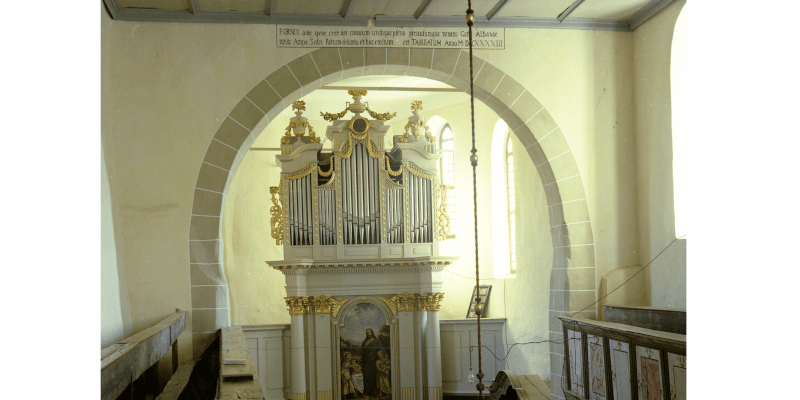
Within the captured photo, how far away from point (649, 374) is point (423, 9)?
13.1ft

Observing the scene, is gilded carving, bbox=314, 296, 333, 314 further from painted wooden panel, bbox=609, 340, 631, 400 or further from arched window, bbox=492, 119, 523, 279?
painted wooden panel, bbox=609, 340, 631, 400

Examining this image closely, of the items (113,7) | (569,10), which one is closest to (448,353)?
(569,10)

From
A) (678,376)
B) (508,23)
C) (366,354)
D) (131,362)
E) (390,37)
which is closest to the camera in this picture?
(131,362)

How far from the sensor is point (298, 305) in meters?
9.51

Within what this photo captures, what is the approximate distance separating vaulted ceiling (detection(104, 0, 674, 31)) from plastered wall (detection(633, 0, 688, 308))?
0.27 m

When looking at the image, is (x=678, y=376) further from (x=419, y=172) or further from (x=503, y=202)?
(x=503, y=202)

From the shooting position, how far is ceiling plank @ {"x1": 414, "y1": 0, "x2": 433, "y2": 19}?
20.6ft

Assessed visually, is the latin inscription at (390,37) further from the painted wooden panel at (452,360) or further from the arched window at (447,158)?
the arched window at (447,158)

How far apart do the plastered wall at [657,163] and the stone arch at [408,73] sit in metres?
0.59

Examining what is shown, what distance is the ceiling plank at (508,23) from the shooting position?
6691 millimetres

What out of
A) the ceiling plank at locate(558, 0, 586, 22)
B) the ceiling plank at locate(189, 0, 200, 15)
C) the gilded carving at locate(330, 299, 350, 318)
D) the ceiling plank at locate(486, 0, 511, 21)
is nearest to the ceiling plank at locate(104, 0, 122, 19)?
the ceiling plank at locate(189, 0, 200, 15)

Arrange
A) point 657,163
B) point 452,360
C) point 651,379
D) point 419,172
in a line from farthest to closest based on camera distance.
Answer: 1. point 452,360
2. point 419,172
3. point 657,163
4. point 651,379
